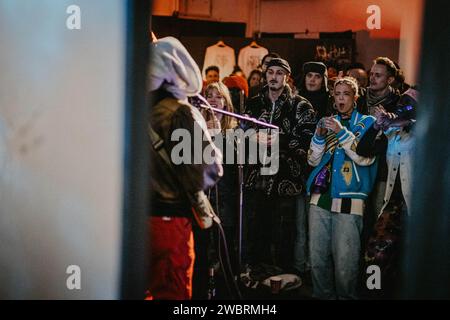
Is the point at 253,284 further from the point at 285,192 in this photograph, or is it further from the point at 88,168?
the point at 88,168

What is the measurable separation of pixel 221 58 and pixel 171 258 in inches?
37.0

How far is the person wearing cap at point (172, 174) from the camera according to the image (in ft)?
7.52

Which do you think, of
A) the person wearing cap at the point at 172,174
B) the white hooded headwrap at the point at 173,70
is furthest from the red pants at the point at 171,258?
the white hooded headwrap at the point at 173,70

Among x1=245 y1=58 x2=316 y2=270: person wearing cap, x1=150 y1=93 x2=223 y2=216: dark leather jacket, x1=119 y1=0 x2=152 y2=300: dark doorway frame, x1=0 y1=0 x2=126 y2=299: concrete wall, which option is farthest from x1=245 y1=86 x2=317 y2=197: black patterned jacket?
x1=0 y1=0 x2=126 y2=299: concrete wall

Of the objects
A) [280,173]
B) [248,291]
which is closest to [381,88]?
[280,173]

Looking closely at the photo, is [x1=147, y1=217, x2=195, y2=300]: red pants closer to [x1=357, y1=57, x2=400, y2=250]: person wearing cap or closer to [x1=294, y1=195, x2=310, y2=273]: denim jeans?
[x1=294, y1=195, x2=310, y2=273]: denim jeans

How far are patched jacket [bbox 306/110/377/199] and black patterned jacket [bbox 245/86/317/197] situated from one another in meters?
0.05

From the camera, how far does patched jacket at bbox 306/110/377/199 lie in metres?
2.40

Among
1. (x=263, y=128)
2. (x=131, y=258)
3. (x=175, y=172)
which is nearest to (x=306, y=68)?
(x=263, y=128)

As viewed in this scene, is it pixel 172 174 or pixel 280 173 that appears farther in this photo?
pixel 280 173

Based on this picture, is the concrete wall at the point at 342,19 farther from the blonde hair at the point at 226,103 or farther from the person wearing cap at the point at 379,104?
the blonde hair at the point at 226,103

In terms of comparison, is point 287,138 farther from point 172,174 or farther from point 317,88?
point 172,174

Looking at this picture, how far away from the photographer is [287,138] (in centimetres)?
243
